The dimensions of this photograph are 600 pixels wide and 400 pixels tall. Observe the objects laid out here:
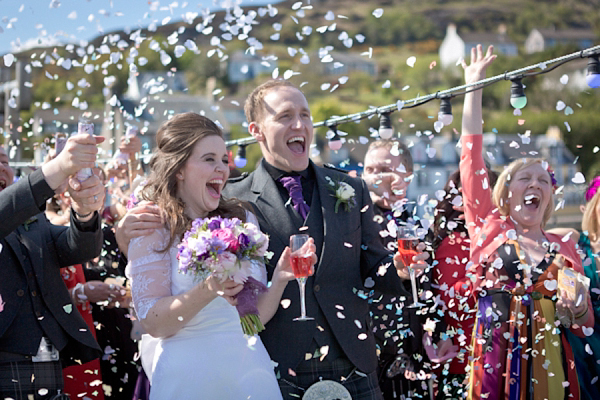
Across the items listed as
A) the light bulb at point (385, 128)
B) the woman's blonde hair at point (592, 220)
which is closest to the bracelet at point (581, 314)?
the woman's blonde hair at point (592, 220)

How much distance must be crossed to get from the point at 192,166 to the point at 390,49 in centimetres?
14698

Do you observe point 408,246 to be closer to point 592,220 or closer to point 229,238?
point 229,238

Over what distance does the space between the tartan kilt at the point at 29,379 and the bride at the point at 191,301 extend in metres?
1.07

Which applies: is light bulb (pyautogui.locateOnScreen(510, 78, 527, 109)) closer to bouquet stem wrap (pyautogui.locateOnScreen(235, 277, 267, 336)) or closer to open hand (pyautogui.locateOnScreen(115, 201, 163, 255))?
bouquet stem wrap (pyautogui.locateOnScreen(235, 277, 267, 336))

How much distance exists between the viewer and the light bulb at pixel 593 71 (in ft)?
15.4

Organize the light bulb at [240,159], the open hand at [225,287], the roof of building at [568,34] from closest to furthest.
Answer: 1. the open hand at [225,287]
2. the light bulb at [240,159]
3. the roof of building at [568,34]

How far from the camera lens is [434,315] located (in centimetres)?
548

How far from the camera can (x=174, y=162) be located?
3.61 metres

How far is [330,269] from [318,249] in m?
0.15

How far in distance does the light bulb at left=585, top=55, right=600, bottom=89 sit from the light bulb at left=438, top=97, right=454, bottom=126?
1009 mm

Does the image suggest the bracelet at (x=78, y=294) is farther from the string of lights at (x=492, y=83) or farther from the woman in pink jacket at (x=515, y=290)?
the woman in pink jacket at (x=515, y=290)

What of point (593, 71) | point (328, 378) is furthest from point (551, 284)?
point (328, 378)

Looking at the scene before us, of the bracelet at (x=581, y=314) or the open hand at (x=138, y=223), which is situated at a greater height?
the open hand at (x=138, y=223)

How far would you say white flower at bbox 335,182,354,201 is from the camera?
4.05 meters
